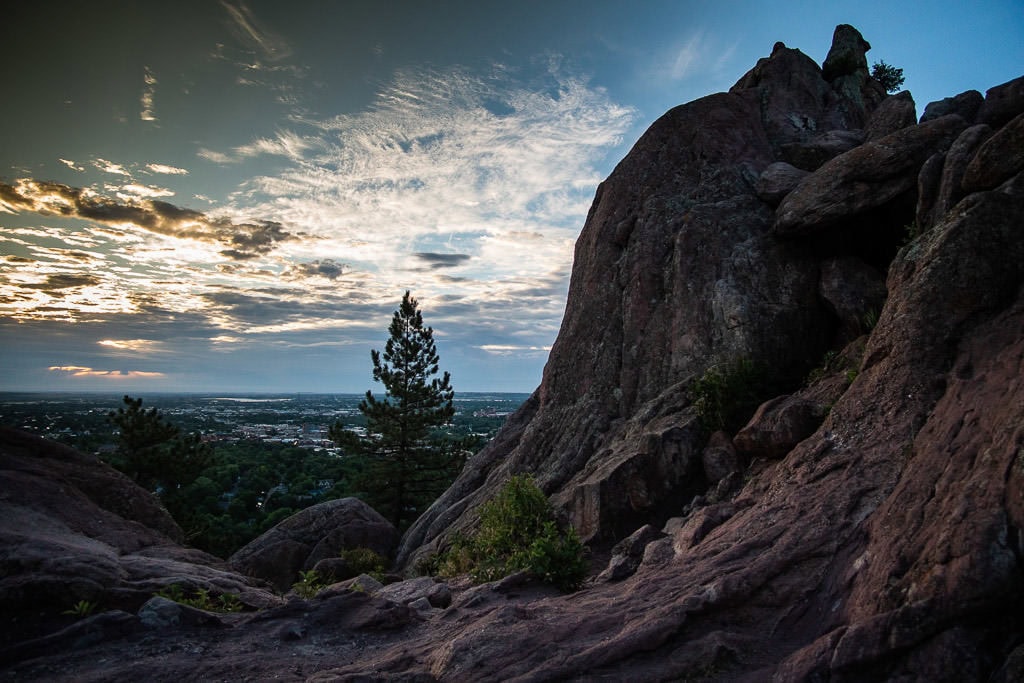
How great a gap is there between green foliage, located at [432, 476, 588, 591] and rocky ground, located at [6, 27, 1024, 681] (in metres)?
0.58

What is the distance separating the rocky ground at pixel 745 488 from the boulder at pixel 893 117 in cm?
12

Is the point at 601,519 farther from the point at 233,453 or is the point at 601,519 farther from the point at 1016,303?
the point at 233,453

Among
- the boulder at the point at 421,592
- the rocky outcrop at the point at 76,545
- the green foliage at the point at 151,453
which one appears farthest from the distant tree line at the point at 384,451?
the boulder at the point at 421,592

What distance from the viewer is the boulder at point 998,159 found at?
9398 millimetres

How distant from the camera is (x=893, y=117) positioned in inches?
744

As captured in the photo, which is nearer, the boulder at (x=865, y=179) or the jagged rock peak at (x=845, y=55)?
the boulder at (x=865, y=179)

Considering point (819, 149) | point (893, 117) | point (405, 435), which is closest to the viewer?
point (893, 117)

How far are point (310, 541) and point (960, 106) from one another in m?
29.9

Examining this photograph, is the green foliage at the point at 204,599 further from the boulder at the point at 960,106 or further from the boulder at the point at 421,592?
the boulder at the point at 960,106

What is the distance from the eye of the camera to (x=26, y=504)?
12.7m

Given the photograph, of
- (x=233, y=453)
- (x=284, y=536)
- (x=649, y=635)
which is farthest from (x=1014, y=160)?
(x=233, y=453)

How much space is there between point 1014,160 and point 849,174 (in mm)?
6068

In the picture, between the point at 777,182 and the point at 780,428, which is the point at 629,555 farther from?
the point at 777,182

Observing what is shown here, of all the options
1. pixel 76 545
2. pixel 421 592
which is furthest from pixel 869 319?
pixel 76 545
